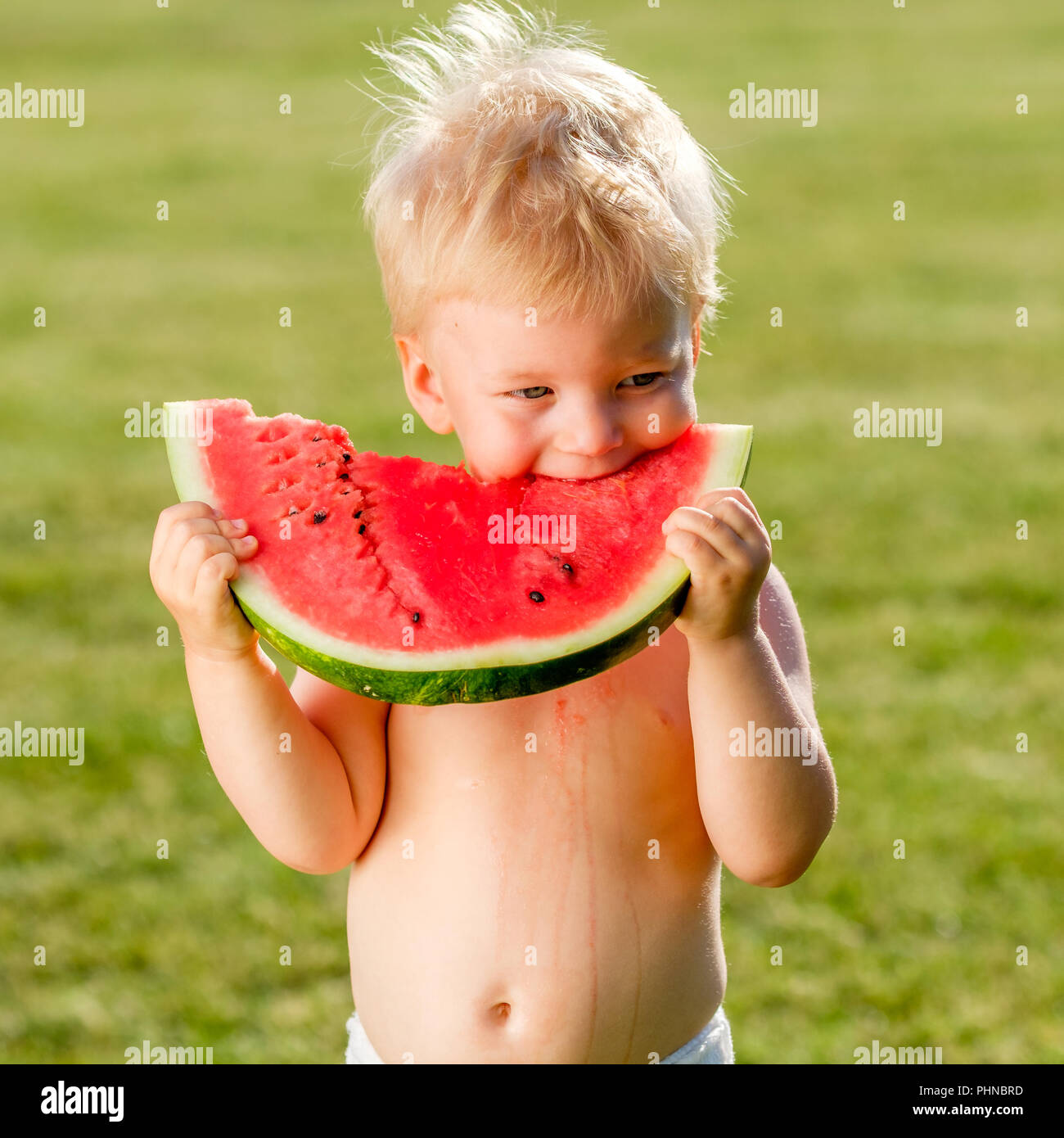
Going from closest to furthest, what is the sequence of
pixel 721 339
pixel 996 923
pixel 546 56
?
pixel 546 56
pixel 996 923
pixel 721 339

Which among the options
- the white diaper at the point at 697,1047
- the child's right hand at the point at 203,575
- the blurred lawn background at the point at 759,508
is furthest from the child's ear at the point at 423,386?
the blurred lawn background at the point at 759,508

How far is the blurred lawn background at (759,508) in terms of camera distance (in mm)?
3844

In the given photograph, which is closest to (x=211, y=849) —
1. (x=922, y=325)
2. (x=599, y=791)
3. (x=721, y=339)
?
(x=599, y=791)

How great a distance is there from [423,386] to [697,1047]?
1.09 meters

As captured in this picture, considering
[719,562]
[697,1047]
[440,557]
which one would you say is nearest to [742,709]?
[719,562]

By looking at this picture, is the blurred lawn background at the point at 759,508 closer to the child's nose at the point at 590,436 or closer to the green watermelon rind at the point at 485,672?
the green watermelon rind at the point at 485,672

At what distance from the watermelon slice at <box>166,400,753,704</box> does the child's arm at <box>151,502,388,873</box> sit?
0.17 feet

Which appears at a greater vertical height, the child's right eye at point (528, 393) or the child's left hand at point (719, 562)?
the child's right eye at point (528, 393)

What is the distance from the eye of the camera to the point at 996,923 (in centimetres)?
399

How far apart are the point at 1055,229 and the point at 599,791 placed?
984cm

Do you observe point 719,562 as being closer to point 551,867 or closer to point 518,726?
point 518,726

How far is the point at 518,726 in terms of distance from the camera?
2213 mm

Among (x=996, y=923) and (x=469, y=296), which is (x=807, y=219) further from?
(x=469, y=296)

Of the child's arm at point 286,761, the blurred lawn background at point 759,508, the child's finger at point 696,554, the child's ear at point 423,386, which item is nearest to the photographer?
the child's finger at point 696,554
